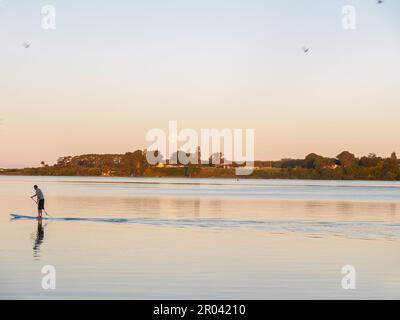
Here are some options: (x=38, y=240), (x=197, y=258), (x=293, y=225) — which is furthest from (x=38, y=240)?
(x=293, y=225)

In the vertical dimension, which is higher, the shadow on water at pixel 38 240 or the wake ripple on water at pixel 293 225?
the shadow on water at pixel 38 240

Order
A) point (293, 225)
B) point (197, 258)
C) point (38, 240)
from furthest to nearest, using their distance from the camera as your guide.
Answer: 1. point (293, 225)
2. point (38, 240)
3. point (197, 258)

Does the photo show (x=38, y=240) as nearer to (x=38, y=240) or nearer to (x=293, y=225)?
(x=38, y=240)

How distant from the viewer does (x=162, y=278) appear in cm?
2589

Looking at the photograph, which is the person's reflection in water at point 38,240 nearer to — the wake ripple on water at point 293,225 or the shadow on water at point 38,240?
the shadow on water at point 38,240

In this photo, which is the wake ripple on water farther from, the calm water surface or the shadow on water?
the shadow on water

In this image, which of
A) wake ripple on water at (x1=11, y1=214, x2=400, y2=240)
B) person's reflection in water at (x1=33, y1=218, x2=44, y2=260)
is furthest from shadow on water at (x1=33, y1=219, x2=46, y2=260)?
wake ripple on water at (x1=11, y1=214, x2=400, y2=240)

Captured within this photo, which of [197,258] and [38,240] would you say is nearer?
[197,258]

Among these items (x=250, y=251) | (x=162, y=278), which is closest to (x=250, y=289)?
(x=162, y=278)

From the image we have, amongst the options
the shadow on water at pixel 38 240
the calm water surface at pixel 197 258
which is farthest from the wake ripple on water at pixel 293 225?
the shadow on water at pixel 38 240

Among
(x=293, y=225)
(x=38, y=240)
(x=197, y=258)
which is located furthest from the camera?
(x=293, y=225)
